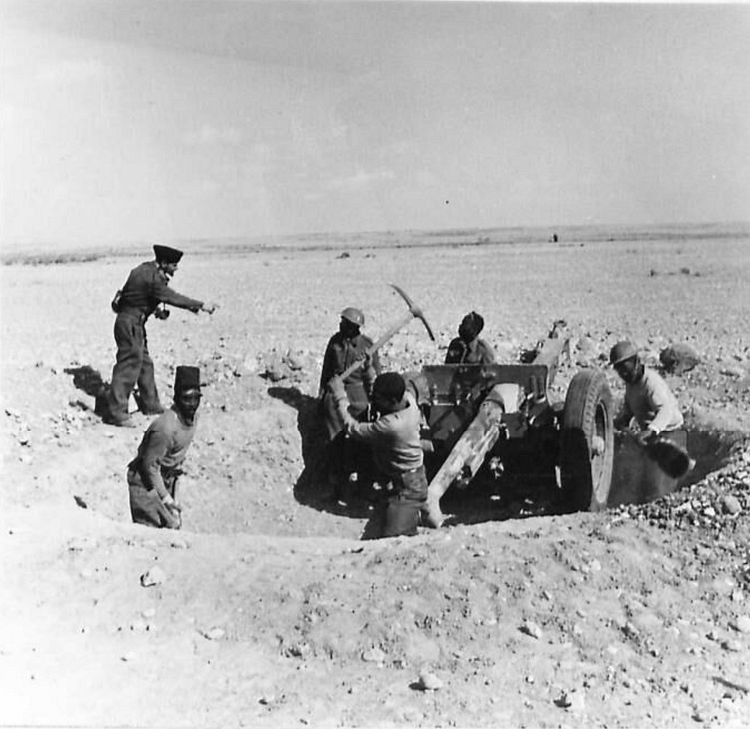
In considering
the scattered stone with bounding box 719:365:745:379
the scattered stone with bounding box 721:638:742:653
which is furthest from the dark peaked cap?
the scattered stone with bounding box 721:638:742:653

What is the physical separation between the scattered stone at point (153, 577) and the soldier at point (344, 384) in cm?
282

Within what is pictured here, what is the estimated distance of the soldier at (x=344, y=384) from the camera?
25.1ft

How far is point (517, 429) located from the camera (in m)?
6.85

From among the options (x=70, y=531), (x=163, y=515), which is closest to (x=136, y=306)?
(x=163, y=515)

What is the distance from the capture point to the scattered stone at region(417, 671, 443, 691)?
4.04m

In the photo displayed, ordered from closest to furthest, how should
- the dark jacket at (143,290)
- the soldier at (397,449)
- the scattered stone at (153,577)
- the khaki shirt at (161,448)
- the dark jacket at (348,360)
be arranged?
the scattered stone at (153,577) < the khaki shirt at (161,448) < the soldier at (397,449) < the dark jacket at (348,360) < the dark jacket at (143,290)

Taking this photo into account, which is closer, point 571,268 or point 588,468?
Answer: point 588,468

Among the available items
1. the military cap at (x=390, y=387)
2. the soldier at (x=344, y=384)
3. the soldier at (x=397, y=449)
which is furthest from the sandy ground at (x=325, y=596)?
the military cap at (x=390, y=387)

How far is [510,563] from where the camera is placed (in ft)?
16.0

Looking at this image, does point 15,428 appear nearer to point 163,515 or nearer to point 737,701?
point 163,515

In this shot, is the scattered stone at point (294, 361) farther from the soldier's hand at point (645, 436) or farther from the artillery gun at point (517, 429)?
the soldier's hand at point (645, 436)

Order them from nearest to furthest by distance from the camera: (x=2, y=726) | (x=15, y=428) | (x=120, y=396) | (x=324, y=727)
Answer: (x=324, y=727) < (x=2, y=726) < (x=15, y=428) < (x=120, y=396)

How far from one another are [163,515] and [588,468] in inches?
114

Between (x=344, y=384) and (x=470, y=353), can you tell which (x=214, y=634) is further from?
(x=470, y=353)
